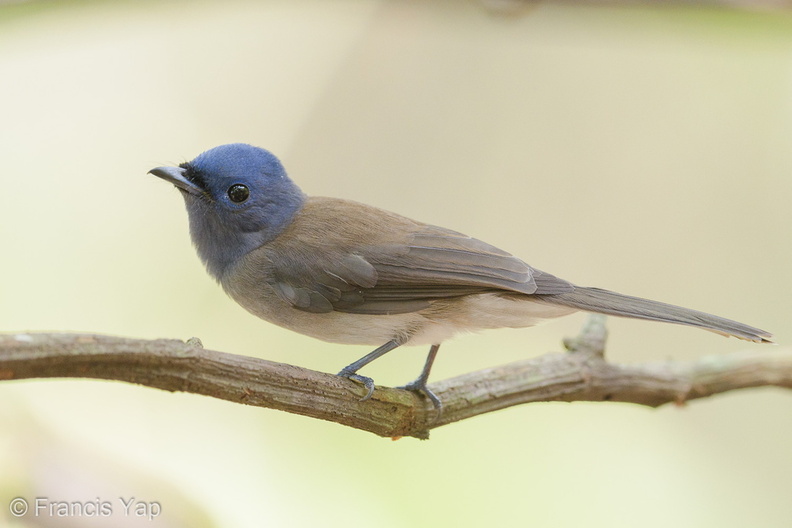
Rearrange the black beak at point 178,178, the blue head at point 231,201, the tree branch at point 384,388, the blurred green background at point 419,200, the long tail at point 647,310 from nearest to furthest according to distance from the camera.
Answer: the tree branch at point 384,388 → the long tail at point 647,310 → the black beak at point 178,178 → the blue head at point 231,201 → the blurred green background at point 419,200

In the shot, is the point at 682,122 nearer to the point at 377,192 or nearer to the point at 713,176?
the point at 713,176

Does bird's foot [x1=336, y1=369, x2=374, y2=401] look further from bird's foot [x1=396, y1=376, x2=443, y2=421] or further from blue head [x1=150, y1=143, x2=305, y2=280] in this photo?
blue head [x1=150, y1=143, x2=305, y2=280]

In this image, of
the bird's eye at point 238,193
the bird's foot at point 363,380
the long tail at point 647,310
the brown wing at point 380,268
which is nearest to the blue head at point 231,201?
the bird's eye at point 238,193

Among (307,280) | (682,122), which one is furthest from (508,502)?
(682,122)

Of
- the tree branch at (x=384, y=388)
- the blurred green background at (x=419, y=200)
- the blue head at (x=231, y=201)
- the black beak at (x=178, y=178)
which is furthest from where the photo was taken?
the blurred green background at (x=419, y=200)

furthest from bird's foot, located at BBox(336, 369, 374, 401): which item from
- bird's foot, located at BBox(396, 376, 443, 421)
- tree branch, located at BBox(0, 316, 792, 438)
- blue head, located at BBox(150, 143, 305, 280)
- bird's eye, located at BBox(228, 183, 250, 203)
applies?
bird's eye, located at BBox(228, 183, 250, 203)

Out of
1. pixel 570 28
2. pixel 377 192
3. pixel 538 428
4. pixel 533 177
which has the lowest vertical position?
pixel 538 428

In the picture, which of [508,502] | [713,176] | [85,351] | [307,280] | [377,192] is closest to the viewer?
[85,351]

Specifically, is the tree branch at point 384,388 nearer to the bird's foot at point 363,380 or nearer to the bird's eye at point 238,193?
the bird's foot at point 363,380
